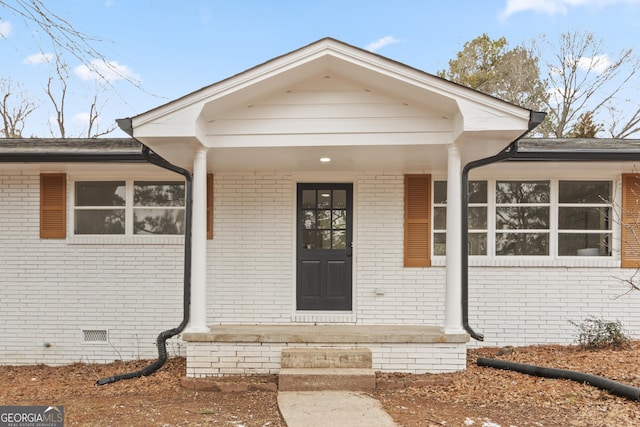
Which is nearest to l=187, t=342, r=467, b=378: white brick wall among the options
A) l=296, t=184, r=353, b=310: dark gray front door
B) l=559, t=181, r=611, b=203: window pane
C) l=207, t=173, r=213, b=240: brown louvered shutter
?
l=296, t=184, r=353, b=310: dark gray front door

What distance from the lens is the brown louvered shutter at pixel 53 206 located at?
577 centimetres

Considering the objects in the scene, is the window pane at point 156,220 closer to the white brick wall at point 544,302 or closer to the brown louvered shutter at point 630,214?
the white brick wall at point 544,302

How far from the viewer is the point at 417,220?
5.68 metres

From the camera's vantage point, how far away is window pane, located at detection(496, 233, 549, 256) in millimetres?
5785

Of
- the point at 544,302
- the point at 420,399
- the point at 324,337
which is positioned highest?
the point at 544,302

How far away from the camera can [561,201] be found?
18.9 feet

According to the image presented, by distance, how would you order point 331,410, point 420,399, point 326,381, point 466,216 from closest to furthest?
1. point 331,410
2. point 420,399
3. point 326,381
4. point 466,216

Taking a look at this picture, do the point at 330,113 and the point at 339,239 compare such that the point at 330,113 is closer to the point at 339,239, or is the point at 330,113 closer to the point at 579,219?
the point at 339,239

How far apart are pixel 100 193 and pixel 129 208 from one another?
50cm

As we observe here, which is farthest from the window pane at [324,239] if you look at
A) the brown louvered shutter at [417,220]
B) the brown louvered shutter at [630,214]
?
the brown louvered shutter at [630,214]

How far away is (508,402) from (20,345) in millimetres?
6152

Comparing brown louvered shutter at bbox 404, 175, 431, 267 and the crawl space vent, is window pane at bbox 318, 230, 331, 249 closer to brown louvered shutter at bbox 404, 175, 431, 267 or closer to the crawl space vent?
brown louvered shutter at bbox 404, 175, 431, 267

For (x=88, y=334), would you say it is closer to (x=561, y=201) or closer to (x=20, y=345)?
(x=20, y=345)

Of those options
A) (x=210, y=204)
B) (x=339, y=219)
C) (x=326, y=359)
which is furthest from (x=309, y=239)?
(x=326, y=359)
